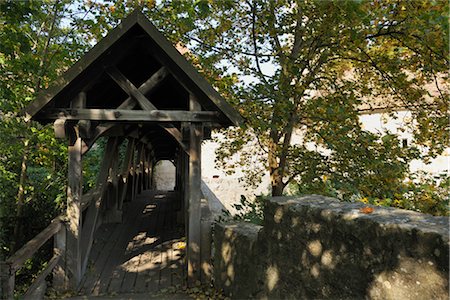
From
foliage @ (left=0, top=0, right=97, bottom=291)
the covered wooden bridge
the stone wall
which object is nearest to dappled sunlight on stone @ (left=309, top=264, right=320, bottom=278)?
the stone wall

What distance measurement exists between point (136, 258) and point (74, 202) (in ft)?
6.05

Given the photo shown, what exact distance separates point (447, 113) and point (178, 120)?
5.94 metres

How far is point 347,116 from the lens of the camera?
7113 millimetres

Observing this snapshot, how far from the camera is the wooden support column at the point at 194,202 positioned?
537 centimetres

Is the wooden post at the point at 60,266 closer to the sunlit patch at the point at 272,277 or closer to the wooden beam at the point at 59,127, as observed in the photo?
the wooden beam at the point at 59,127

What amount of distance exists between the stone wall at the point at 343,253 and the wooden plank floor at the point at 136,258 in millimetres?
1942

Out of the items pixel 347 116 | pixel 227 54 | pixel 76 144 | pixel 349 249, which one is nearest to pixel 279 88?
pixel 347 116

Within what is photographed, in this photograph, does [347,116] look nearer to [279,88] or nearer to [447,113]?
[279,88]

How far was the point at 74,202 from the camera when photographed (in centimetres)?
523

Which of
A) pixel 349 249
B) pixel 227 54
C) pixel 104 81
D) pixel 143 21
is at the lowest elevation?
pixel 349 249

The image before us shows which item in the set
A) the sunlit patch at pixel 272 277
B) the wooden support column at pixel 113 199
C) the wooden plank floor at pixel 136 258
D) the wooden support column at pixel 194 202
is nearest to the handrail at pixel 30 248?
the wooden plank floor at pixel 136 258

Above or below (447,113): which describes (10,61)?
above

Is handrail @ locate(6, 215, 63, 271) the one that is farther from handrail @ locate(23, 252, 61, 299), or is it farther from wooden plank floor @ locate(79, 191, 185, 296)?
wooden plank floor @ locate(79, 191, 185, 296)

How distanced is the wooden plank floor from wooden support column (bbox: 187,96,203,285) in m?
0.40
